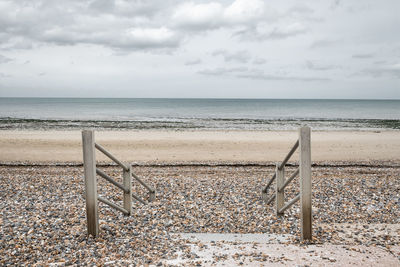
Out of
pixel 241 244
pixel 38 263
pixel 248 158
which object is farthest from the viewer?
pixel 248 158

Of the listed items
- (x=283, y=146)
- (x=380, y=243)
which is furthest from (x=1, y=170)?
(x=283, y=146)

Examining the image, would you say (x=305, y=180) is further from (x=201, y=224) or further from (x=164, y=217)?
(x=164, y=217)

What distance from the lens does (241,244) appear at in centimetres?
490

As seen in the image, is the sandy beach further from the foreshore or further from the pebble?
the pebble

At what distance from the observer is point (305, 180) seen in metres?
4.94

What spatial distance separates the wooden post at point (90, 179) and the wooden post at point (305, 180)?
3.28 m

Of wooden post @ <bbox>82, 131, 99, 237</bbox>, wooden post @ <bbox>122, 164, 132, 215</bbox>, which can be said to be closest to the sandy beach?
wooden post @ <bbox>122, 164, 132, 215</bbox>

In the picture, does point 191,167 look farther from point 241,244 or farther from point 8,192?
point 241,244

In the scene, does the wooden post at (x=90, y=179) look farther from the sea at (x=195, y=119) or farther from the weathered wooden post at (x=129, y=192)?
the sea at (x=195, y=119)

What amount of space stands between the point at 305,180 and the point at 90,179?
135 inches

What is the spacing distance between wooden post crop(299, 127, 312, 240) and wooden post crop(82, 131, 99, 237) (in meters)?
3.28

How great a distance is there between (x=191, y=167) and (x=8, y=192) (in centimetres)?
671

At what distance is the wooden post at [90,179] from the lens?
4.93 meters

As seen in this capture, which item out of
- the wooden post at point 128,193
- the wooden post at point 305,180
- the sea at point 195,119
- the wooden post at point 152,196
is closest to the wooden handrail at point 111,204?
the wooden post at point 128,193
